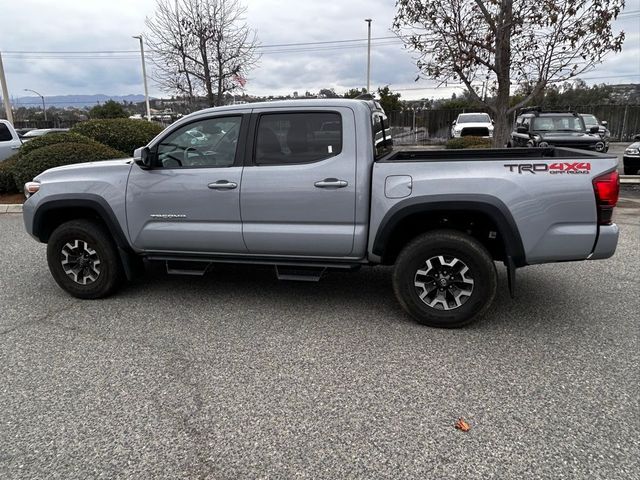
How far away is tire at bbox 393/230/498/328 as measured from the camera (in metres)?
3.95

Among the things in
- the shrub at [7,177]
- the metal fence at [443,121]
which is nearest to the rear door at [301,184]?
the shrub at [7,177]

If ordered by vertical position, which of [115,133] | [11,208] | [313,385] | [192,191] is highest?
[115,133]

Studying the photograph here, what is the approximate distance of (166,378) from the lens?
3424 millimetres

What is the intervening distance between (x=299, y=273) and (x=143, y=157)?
1776mm

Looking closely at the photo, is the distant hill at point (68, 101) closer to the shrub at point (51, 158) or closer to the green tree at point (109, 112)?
the green tree at point (109, 112)

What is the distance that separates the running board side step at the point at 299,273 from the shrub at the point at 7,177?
9.21m

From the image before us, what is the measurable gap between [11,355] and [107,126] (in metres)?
10.3

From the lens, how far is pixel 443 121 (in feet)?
94.1

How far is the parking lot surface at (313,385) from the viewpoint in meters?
2.59

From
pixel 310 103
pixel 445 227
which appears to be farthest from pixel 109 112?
pixel 445 227

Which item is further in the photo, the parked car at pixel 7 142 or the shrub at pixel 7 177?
the parked car at pixel 7 142

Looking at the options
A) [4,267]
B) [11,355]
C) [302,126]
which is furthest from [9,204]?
[302,126]

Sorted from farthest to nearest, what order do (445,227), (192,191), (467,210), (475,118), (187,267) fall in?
(475,118)
(187,267)
(192,191)
(445,227)
(467,210)

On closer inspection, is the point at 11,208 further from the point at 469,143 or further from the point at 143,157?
the point at 469,143
